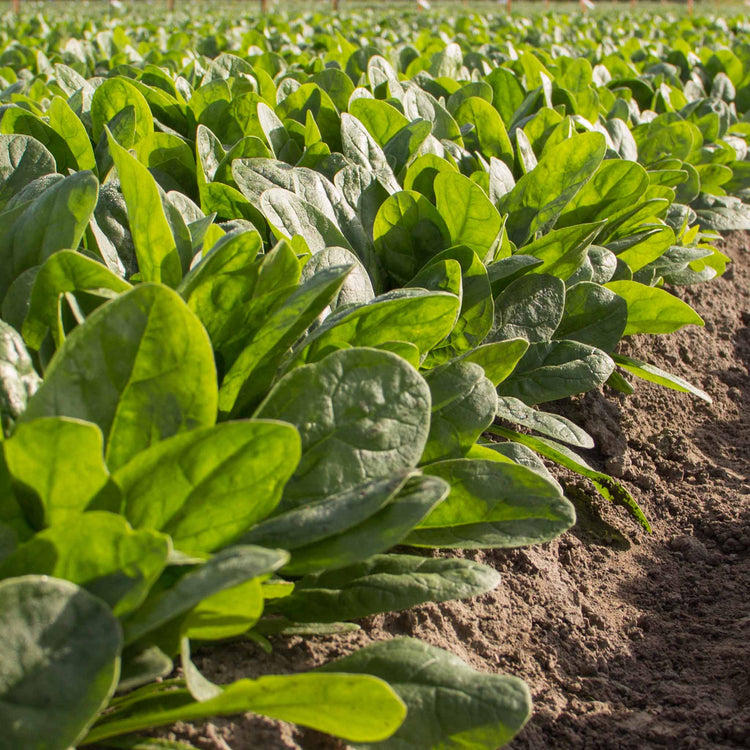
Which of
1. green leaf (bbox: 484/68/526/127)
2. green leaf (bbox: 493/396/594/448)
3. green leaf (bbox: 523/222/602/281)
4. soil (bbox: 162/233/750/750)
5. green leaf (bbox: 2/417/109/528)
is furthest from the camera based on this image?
green leaf (bbox: 484/68/526/127)

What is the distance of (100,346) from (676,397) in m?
2.26

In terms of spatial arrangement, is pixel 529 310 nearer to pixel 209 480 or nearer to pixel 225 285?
pixel 225 285

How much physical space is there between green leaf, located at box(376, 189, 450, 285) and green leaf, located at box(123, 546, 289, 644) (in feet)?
3.74

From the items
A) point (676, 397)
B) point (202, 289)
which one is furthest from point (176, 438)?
point (676, 397)

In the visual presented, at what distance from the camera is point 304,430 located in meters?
1.26

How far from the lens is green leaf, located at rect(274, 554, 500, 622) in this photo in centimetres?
129

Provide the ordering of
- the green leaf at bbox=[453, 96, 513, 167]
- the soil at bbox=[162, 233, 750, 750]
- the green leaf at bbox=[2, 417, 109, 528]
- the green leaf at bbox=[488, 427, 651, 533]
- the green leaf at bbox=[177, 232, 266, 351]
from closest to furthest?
the green leaf at bbox=[2, 417, 109, 528], the green leaf at bbox=[177, 232, 266, 351], the soil at bbox=[162, 233, 750, 750], the green leaf at bbox=[488, 427, 651, 533], the green leaf at bbox=[453, 96, 513, 167]

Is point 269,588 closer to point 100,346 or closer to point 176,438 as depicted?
point 176,438

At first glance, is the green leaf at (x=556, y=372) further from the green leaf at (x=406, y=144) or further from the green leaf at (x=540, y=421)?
the green leaf at (x=406, y=144)

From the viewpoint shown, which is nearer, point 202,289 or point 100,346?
point 100,346

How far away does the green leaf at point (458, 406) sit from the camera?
142cm

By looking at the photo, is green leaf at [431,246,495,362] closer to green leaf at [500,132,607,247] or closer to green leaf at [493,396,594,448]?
green leaf at [493,396,594,448]

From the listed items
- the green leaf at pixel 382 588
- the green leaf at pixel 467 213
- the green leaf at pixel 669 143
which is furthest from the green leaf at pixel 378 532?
the green leaf at pixel 669 143

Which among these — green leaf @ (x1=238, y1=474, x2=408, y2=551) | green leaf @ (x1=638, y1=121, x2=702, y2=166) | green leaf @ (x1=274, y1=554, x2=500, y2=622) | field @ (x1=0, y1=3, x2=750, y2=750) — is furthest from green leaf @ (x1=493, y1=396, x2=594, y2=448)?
green leaf @ (x1=638, y1=121, x2=702, y2=166)
